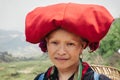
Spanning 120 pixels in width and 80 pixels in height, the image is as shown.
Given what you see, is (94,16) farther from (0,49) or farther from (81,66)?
(0,49)

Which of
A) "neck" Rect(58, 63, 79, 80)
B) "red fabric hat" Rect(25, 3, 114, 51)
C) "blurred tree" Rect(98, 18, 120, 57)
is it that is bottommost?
"blurred tree" Rect(98, 18, 120, 57)

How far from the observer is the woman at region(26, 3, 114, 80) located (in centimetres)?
95

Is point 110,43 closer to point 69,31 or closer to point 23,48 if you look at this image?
point 23,48

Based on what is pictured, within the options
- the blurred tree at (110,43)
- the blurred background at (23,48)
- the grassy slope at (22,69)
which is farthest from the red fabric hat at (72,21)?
the blurred tree at (110,43)

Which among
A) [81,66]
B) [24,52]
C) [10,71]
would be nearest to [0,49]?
[24,52]

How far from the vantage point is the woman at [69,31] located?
0.95 metres

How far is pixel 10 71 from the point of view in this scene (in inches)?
115

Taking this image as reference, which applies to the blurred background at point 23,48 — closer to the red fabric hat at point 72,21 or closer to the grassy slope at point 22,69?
the grassy slope at point 22,69

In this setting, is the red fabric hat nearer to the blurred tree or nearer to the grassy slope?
the grassy slope

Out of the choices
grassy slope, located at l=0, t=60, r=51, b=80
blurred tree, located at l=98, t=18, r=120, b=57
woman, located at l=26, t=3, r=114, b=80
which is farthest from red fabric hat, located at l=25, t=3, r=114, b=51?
blurred tree, located at l=98, t=18, r=120, b=57

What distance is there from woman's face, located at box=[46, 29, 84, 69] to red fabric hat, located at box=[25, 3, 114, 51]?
0.08 ft

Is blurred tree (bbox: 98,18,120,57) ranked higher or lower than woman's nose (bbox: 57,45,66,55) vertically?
lower

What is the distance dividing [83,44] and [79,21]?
11 cm

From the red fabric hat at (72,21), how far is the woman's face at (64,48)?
0.02m
